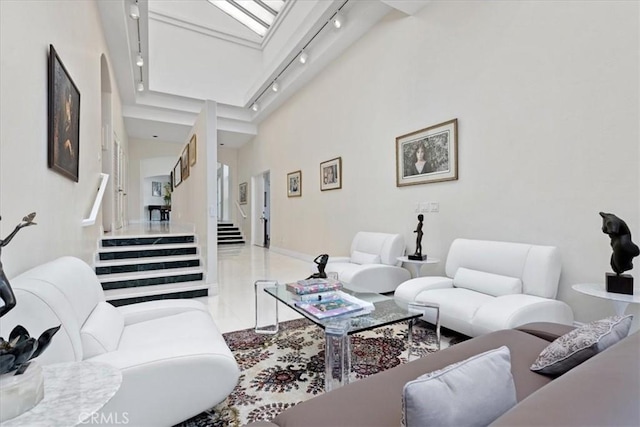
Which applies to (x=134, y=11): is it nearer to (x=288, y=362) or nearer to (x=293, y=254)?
(x=288, y=362)

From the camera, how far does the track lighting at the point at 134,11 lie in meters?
4.33

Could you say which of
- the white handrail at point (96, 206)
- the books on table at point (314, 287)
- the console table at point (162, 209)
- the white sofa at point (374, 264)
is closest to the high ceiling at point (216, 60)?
the white handrail at point (96, 206)

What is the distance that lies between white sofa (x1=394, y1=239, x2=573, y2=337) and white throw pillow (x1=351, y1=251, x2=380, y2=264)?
118cm

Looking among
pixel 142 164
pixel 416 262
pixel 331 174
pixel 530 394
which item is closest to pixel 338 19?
pixel 331 174

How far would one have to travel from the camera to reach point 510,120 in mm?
3254

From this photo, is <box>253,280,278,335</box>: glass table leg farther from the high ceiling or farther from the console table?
the console table

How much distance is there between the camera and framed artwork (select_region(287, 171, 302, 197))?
7.37 meters

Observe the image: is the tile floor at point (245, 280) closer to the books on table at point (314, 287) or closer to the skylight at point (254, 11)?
the books on table at point (314, 287)

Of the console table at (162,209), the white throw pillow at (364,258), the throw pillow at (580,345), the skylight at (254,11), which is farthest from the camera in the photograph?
the console table at (162,209)

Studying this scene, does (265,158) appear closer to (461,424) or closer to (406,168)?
(406,168)

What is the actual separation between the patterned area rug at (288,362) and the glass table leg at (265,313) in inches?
3.3

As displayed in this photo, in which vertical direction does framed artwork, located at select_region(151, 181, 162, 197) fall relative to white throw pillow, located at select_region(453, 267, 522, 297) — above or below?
above

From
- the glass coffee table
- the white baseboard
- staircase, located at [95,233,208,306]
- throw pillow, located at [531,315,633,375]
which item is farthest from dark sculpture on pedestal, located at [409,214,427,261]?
the white baseboard

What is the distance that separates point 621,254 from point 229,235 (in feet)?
33.1
